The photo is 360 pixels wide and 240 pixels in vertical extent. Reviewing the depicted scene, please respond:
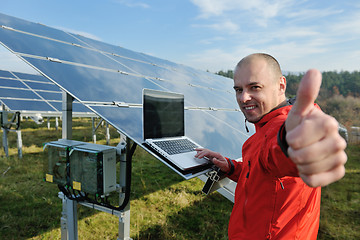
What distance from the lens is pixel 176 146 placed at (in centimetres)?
233

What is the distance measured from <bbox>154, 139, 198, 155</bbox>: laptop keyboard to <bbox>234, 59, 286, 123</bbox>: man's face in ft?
2.53

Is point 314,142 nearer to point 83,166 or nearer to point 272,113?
point 272,113

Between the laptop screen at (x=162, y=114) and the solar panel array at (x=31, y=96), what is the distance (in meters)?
5.30

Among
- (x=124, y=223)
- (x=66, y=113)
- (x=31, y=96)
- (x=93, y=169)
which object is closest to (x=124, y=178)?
(x=93, y=169)

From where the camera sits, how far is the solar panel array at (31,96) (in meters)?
7.50

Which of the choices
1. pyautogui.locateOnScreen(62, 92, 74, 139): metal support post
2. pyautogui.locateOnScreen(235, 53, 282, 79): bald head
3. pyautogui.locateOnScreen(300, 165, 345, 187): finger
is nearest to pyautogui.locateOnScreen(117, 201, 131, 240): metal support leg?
pyautogui.locateOnScreen(62, 92, 74, 139): metal support post

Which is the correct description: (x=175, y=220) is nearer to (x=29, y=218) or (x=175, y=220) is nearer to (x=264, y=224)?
(x=29, y=218)

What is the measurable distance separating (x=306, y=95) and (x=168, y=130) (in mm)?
1850

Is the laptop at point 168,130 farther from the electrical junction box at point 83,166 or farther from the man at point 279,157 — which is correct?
the electrical junction box at point 83,166

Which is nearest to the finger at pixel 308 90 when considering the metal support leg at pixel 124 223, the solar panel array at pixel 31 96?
the metal support leg at pixel 124 223

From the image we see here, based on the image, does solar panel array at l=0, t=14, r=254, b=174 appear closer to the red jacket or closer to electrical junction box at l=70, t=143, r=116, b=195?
electrical junction box at l=70, t=143, r=116, b=195

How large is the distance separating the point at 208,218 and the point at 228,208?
0.73 meters

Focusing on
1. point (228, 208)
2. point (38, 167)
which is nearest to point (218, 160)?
point (228, 208)

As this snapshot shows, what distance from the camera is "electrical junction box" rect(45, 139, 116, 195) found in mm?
2549
